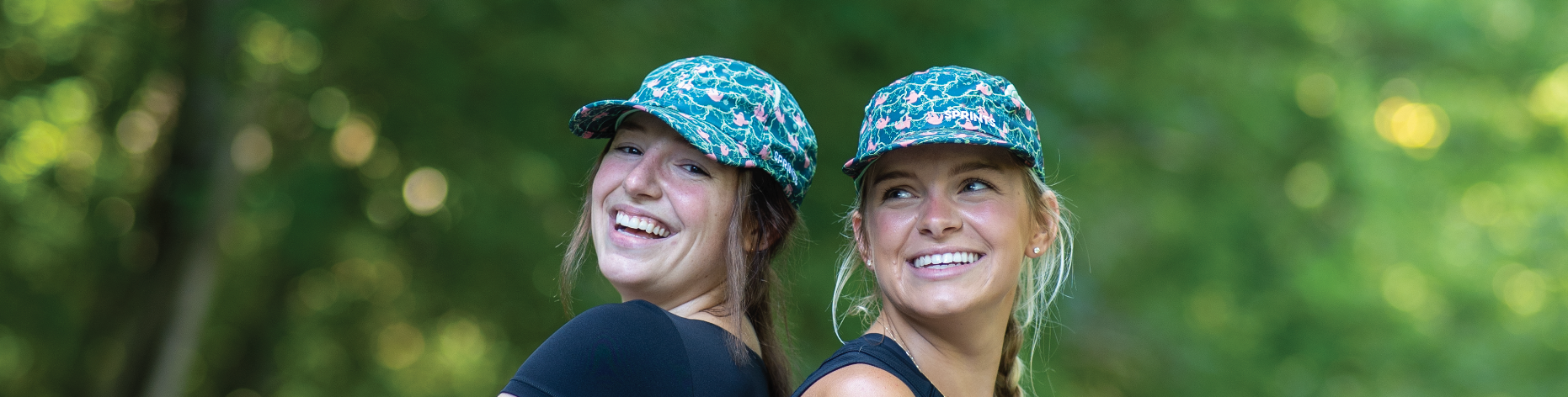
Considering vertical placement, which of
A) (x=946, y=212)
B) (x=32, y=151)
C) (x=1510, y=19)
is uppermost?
(x=1510, y=19)

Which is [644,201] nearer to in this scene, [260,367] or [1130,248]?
[1130,248]

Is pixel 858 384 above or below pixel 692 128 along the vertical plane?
below

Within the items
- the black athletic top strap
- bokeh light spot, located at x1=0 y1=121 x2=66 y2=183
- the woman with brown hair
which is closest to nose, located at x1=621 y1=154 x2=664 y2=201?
the woman with brown hair

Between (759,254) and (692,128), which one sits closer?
(692,128)

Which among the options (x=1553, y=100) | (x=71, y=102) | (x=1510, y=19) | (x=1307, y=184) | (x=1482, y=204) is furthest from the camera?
(x=1482, y=204)

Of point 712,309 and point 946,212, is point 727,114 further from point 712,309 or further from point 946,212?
point 946,212

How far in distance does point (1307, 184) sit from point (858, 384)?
7377 mm

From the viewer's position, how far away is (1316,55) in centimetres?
866

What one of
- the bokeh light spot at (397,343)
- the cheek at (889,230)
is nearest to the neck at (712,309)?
the cheek at (889,230)

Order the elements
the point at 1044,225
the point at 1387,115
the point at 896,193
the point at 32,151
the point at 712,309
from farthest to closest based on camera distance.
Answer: the point at 1387,115
the point at 32,151
the point at 712,309
the point at 1044,225
the point at 896,193

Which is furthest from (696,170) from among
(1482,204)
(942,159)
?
(1482,204)

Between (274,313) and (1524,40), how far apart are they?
979 centimetres

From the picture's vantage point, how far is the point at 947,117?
2.23 metres

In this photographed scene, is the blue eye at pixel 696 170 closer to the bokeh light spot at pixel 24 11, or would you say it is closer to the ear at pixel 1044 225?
the ear at pixel 1044 225
